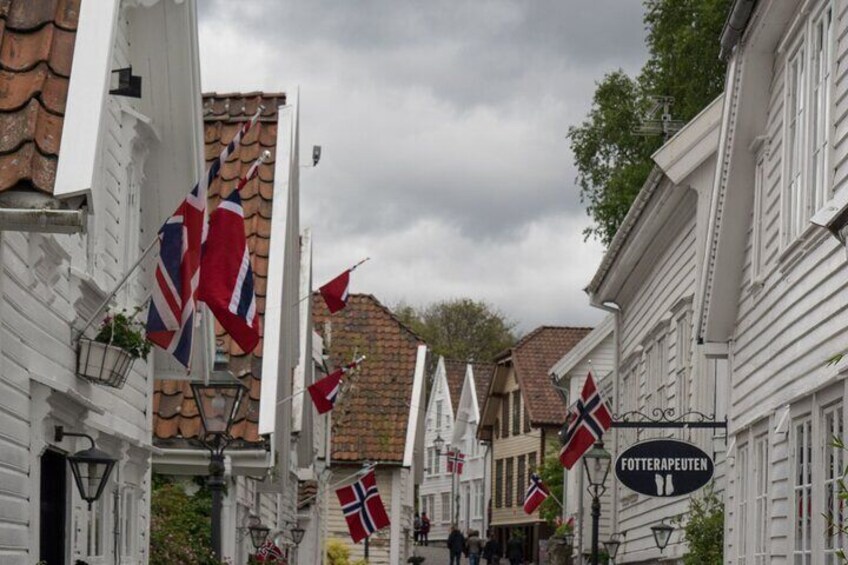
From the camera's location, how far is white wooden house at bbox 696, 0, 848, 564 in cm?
1095

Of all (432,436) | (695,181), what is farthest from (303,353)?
(432,436)

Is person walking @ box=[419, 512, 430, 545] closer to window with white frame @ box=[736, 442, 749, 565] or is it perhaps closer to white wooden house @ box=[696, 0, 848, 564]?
white wooden house @ box=[696, 0, 848, 564]

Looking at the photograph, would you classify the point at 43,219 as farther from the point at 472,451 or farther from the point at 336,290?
the point at 472,451

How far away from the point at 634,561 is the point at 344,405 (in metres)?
18.7

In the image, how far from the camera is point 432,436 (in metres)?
84.2

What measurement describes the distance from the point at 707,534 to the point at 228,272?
733cm

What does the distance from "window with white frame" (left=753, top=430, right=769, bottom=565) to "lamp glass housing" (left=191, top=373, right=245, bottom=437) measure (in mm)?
5179

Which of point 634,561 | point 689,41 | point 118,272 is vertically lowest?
point 634,561

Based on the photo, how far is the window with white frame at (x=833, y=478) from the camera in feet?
34.3

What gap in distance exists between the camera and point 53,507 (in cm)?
1188

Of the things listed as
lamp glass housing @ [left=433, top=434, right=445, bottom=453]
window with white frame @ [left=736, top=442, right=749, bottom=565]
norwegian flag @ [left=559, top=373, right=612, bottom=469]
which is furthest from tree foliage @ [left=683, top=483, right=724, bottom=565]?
lamp glass housing @ [left=433, top=434, right=445, bottom=453]

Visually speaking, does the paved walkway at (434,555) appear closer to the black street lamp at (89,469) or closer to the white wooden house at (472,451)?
the white wooden house at (472,451)

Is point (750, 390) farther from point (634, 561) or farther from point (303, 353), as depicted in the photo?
point (303, 353)

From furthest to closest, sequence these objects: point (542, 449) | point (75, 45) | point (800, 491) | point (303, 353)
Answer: point (542, 449)
point (303, 353)
point (800, 491)
point (75, 45)
